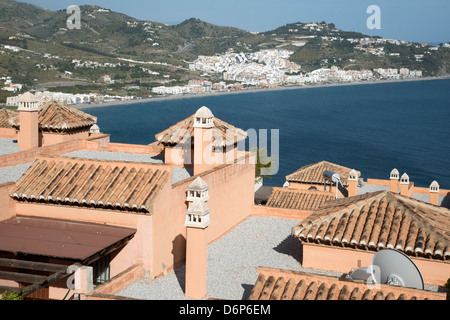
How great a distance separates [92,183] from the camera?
1120cm

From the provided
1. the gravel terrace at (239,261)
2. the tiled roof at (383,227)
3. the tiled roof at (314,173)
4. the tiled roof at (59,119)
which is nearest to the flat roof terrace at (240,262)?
the gravel terrace at (239,261)

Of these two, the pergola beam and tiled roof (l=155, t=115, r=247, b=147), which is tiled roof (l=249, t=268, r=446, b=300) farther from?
tiled roof (l=155, t=115, r=247, b=147)

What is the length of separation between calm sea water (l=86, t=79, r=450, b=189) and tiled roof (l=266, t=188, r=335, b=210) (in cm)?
3550

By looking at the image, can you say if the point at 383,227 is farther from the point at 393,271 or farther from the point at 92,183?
the point at 92,183

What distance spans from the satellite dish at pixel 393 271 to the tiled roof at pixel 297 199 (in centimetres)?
1400

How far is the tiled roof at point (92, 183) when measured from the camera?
10.5m

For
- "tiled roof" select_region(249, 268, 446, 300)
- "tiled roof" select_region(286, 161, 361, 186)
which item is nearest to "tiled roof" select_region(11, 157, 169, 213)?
"tiled roof" select_region(249, 268, 446, 300)

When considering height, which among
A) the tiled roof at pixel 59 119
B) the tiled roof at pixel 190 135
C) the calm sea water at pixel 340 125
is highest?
the tiled roof at pixel 59 119

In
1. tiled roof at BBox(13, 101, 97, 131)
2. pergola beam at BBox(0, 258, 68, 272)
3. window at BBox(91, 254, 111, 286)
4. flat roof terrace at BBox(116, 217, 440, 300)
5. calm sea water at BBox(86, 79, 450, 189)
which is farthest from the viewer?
calm sea water at BBox(86, 79, 450, 189)

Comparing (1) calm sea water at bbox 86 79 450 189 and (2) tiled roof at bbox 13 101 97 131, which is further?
(1) calm sea water at bbox 86 79 450 189

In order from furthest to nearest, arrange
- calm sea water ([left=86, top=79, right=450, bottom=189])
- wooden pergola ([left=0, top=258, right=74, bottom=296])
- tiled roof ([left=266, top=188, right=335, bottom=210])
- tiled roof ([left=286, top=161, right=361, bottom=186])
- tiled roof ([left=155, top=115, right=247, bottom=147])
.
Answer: calm sea water ([left=86, top=79, right=450, bottom=189]) < tiled roof ([left=286, top=161, right=361, bottom=186]) < tiled roof ([left=266, top=188, right=335, bottom=210]) < tiled roof ([left=155, top=115, right=247, bottom=147]) < wooden pergola ([left=0, top=258, right=74, bottom=296])

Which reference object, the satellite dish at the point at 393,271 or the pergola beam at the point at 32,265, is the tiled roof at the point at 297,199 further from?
the pergola beam at the point at 32,265

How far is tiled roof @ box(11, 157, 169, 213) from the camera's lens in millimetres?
10516

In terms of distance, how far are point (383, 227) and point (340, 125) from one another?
330 feet
